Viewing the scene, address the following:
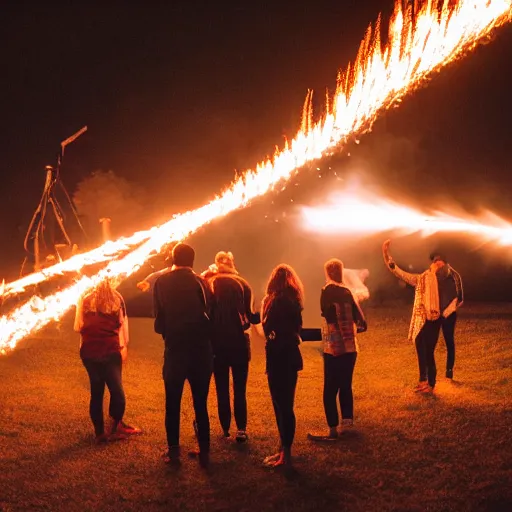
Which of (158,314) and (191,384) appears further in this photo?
(158,314)

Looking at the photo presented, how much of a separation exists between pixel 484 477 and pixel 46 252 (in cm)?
1705

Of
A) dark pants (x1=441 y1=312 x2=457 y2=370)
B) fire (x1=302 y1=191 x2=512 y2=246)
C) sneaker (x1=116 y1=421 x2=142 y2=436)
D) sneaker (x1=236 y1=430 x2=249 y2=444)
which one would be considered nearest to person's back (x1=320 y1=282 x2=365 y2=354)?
sneaker (x1=236 y1=430 x2=249 y2=444)

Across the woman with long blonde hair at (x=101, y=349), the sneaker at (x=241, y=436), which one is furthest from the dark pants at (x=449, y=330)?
the woman with long blonde hair at (x=101, y=349)

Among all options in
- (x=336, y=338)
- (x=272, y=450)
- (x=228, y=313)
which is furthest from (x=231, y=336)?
(x=272, y=450)

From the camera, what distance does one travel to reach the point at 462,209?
21172 mm

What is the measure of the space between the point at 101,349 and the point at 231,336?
1.42 meters

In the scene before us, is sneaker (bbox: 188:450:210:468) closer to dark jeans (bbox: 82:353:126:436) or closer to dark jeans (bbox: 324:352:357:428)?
dark jeans (bbox: 82:353:126:436)

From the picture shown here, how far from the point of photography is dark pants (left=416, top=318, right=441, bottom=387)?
7992mm

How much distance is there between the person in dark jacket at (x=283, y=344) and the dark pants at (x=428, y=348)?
3046 millimetres

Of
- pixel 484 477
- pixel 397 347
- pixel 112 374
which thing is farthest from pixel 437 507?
pixel 397 347

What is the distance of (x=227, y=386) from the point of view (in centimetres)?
636

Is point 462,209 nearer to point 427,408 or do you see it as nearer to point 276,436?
point 427,408

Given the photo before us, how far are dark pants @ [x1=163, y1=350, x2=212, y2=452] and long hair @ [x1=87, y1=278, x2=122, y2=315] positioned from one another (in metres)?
1.10

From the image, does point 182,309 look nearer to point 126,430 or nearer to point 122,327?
point 122,327
